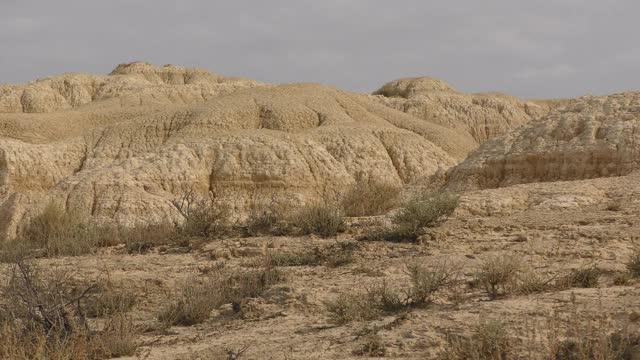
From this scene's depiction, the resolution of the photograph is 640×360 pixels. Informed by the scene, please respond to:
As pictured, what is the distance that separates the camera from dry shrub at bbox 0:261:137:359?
579 cm

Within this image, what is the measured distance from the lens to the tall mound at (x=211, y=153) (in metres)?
23.1

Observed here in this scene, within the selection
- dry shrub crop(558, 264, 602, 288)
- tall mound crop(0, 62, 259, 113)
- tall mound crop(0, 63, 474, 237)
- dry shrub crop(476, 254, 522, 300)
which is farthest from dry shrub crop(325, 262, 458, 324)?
tall mound crop(0, 62, 259, 113)

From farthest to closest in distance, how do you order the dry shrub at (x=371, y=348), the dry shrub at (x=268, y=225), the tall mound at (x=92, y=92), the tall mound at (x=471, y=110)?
the tall mound at (x=471, y=110) < the tall mound at (x=92, y=92) < the dry shrub at (x=268, y=225) < the dry shrub at (x=371, y=348)

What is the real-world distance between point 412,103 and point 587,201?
45776 millimetres

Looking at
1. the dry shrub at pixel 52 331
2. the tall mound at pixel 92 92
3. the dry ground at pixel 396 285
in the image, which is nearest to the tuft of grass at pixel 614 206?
the dry ground at pixel 396 285

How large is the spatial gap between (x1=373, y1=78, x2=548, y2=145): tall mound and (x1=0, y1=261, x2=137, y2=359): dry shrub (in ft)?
158

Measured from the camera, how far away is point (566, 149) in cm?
1780

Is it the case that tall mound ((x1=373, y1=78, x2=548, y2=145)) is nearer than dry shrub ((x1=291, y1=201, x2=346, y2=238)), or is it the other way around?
dry shrub ((x1=291, y1=201, x2=346, y2=238))

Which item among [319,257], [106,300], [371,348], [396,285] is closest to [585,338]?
[371,348]

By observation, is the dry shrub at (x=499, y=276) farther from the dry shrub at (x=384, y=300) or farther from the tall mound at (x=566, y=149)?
the tall mound at (x=566, y=149)

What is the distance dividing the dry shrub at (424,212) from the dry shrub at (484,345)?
4.92 metres

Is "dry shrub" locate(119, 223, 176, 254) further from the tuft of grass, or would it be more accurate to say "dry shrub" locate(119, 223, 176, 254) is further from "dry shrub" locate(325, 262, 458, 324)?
the tuft of grass

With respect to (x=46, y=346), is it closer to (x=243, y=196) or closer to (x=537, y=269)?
(x=537, y=269)

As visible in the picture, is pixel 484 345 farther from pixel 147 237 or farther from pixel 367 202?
pixel 367 202
